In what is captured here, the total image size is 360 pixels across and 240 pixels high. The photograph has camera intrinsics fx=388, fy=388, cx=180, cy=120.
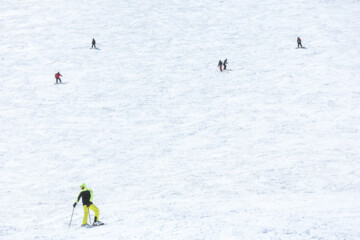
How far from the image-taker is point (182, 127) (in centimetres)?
2027

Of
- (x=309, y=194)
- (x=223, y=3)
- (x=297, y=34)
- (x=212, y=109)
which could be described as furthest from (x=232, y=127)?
(x=223, y=3)

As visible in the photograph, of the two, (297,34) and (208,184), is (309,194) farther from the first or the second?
(297,34)

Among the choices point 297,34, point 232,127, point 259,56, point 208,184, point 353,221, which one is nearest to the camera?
point 353,221

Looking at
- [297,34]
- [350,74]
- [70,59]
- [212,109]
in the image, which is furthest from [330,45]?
[70,59]

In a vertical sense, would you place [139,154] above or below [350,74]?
below

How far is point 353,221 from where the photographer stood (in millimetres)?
9000

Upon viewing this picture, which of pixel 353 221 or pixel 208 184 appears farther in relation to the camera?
pixel 208 184

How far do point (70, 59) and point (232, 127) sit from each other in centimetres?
1758

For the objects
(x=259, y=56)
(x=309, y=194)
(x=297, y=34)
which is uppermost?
(x=297, y=34)

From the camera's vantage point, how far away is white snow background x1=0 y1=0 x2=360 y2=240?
10875mm

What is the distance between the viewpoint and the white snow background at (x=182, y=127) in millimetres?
10875

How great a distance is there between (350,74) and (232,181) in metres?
15.2

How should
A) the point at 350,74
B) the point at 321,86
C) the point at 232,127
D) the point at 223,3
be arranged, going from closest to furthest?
the point at 232,127
the point at 321,86
the point at 350,74
the point at 223,3

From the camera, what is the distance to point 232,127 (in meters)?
19.7
